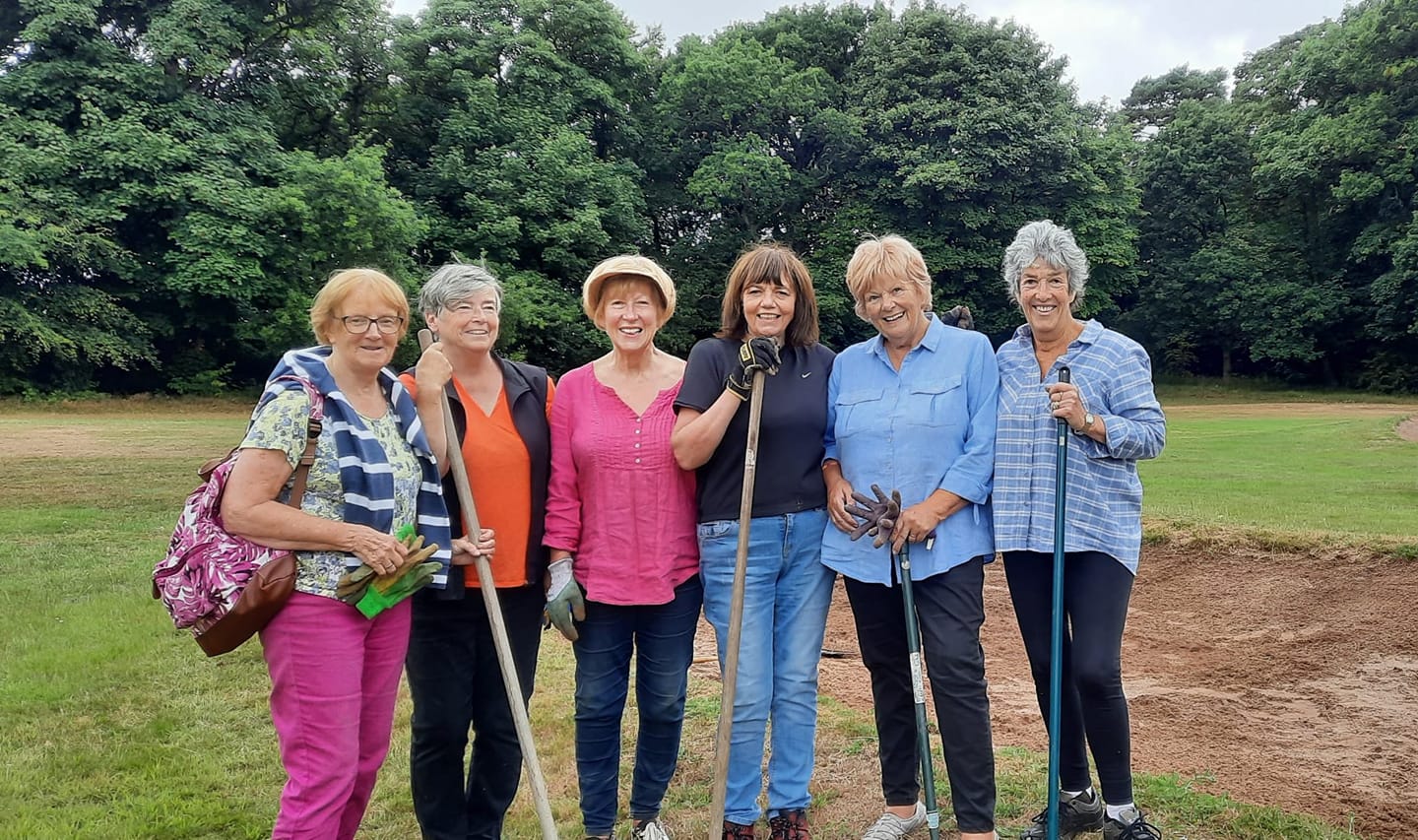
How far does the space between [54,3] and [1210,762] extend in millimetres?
27906

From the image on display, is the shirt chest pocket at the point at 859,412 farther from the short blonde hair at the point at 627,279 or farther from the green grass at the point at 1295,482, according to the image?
the green grass at the point at 1295,482

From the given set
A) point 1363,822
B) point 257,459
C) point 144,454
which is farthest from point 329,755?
point 144,454

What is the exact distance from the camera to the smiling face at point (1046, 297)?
138 inches

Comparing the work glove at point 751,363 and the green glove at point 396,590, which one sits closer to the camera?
the green glove at point 396,590

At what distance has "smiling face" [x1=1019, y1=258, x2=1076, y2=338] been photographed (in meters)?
3.50

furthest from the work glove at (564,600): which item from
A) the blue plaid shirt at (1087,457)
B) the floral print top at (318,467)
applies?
the blue plaid shirt at (1087,457)

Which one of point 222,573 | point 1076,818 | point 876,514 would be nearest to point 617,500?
point 876,514

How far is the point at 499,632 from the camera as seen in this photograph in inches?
123

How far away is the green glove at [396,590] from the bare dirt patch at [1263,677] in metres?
2.40

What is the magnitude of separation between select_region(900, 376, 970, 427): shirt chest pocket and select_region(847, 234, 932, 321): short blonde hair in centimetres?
31

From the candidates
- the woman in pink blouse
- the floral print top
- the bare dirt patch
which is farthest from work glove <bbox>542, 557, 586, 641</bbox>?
the bare dirt patch

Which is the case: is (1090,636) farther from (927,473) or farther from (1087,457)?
(927,473)

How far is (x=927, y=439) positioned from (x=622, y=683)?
54.7 inches

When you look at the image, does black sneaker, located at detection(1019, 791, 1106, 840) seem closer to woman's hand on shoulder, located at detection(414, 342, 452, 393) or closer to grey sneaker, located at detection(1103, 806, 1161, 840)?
grey sneaker, located at detection(1103, 806, 1161, 840)
